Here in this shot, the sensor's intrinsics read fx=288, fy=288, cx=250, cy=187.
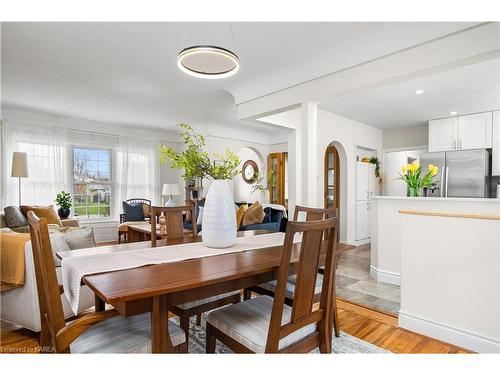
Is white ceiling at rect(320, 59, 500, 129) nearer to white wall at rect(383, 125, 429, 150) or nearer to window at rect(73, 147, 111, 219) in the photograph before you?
white wall at rect(383, 125, 429, 150)

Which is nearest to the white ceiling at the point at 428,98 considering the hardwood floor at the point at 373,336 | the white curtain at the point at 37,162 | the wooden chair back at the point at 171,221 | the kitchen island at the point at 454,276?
the kitchen island at the point at 454,276

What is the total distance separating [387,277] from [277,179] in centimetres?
410

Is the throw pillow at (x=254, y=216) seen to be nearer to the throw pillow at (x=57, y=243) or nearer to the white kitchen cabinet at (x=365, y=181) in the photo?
the white kitchen cabinet at (x=365, y=181)

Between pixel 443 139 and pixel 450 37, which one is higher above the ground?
pixel 450 37

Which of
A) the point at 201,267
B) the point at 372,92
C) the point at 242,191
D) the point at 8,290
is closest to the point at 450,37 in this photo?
the point at 372,92

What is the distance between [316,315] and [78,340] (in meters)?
1.10

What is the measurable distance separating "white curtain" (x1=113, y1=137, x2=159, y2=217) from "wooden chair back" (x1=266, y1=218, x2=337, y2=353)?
5.72m

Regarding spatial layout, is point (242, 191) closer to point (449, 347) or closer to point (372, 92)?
point (372, 92)

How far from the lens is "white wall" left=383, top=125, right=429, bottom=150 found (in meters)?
5.77

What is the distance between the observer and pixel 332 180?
5.86 m

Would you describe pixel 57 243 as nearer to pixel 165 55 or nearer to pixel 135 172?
pixel 165 55

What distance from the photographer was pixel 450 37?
226cm

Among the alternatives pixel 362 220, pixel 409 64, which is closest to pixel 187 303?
pixel 409 64

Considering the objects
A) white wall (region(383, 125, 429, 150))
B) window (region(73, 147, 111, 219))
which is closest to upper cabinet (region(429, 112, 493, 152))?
white wall (region(383, 125, 429, 150))
